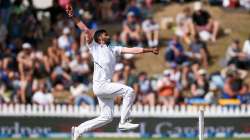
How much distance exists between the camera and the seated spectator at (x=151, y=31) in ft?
102

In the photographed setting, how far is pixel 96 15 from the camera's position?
3341 cm

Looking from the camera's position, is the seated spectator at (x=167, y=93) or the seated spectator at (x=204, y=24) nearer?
the seated spectator at (x=167, y=93)

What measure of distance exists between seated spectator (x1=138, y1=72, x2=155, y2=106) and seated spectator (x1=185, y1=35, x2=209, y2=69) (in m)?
2.15

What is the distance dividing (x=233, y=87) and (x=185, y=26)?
3806mm

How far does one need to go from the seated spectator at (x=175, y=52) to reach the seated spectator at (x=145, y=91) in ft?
5.40

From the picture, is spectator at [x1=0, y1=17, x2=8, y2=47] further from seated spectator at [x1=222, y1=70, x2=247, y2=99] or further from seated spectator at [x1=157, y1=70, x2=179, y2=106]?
seated spectator at [x1=222, y1=70, x2=247, y2=99]

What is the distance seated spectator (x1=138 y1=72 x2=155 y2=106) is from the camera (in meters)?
28.2

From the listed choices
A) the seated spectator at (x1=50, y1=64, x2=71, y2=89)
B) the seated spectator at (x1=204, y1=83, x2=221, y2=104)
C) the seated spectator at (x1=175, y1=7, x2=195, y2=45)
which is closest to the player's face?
the seated spectator at (x1=204, y1=83, x2=221, y2=104)

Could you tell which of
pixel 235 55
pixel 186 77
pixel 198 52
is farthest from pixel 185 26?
pixel 186 77

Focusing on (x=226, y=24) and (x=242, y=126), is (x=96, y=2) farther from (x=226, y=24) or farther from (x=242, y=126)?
(x=242, y=126)

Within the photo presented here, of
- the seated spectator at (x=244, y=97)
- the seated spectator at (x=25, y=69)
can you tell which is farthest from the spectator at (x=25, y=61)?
the seated spectator at (x=244, y=97)

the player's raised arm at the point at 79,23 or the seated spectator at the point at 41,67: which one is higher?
the player's raised arm at the point at 79,23

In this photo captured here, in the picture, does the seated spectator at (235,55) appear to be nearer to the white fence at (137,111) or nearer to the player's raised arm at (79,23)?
the white fence at (137,111)

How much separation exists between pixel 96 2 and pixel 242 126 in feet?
26.6
